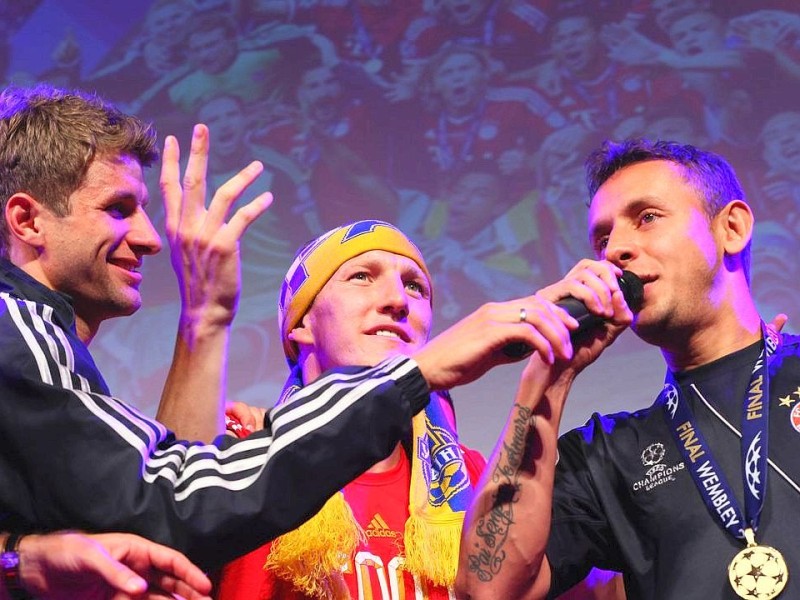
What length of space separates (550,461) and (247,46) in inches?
102

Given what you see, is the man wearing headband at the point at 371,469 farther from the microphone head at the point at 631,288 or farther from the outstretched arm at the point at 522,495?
the microphone head at the point at 631,288

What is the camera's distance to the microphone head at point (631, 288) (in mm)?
2064

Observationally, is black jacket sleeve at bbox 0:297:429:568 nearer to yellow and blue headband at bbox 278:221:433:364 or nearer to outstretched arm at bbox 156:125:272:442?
outstretched arm at bbox 156:125:272:442

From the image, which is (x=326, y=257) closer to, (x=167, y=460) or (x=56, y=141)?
(x=56, y=141)

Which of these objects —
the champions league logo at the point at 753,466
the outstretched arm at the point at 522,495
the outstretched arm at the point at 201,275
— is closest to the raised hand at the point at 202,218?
the outstretched arm at the point at 201,275

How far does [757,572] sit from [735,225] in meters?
0.88

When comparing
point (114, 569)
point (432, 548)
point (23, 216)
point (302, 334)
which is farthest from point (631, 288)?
point (23, 216)

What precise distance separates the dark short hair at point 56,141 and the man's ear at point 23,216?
0.6 inches

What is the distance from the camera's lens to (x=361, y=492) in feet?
7.54

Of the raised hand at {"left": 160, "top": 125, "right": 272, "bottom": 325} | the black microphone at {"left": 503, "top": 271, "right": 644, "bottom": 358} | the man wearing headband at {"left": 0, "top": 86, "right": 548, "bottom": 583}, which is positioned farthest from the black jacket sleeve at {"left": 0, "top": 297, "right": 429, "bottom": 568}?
the raised hand at {"left": 160, "top": 125, "right": 272, "bottom": 325}

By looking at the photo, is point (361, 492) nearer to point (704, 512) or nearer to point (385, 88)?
point (704, 512)

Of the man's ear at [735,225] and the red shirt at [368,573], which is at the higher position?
the man's ear at [735,225]

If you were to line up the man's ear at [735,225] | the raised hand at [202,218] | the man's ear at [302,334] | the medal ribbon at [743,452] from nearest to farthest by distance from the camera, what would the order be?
1. the raised hand at [202,218]
2. the medal ribbon at [743,452]
3. the man's ear at [735,225]
4. the man's ear at [302,334]

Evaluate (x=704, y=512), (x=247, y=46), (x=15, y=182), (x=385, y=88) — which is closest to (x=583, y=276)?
(x=704, y=512)
